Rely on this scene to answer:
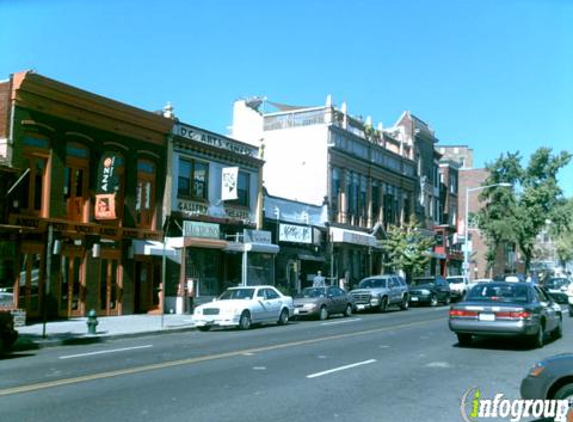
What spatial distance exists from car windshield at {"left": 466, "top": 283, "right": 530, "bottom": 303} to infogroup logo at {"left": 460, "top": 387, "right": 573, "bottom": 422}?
5.56 meters

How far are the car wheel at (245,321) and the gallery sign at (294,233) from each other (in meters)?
12.3

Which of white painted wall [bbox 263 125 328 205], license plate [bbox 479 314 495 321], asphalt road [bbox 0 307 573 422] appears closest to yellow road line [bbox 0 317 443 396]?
asphalt road [bbox 0 307 573 422]

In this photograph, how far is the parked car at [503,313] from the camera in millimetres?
14641

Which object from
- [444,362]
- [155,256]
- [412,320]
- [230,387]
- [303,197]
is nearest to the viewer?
[230,387]

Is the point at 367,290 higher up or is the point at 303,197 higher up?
the point at 303,197

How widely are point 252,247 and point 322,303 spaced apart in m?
5.62

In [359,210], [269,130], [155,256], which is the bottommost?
[155,256]

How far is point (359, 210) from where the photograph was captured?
44281mm

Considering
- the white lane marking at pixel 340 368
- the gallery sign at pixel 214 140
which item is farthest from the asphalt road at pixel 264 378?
the gallery sign at pixel 214 140

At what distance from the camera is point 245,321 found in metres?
22.1

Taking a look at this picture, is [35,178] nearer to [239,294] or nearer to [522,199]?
[239,294]

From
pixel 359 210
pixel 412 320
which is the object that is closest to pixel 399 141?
pixel 359 210

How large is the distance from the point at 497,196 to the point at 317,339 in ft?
154

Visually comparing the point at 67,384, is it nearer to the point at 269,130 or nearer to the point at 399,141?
the point at 269,130
